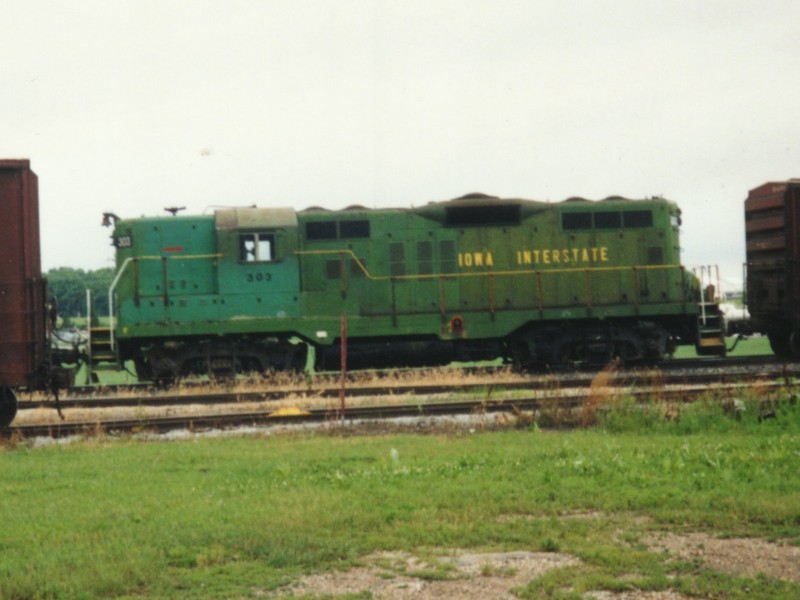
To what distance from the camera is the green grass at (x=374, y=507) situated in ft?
22.1

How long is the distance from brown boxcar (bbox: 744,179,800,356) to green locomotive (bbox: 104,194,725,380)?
1088 millimetres

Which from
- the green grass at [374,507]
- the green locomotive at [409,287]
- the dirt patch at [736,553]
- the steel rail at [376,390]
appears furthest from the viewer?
the green locomotive at [409,287]

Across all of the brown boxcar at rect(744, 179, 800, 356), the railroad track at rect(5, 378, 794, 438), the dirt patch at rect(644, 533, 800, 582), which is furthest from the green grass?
the brown boxcar at rect(744, 179, 800, 356)

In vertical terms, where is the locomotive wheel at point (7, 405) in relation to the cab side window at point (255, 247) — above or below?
below

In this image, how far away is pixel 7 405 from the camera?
14938 mm

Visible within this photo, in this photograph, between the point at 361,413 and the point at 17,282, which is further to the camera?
the point at 361,413

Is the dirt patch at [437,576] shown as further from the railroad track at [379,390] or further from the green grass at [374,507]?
the railroad track at [379,390]

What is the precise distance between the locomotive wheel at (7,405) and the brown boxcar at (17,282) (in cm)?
54

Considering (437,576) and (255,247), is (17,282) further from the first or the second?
(437,576)

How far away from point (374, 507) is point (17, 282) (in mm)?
7722

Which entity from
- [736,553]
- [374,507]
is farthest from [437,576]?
[736,553]

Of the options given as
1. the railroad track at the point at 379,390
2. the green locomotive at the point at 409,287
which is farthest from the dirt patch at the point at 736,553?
the green locomotive at the point at 409,287

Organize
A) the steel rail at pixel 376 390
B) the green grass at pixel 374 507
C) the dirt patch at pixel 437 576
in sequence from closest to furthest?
the dirt patch at pixel 437 576
the green grass at pixel 374 507
the steel rail at pixel 376 390

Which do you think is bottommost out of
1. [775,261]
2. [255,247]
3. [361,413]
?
[361,413]
